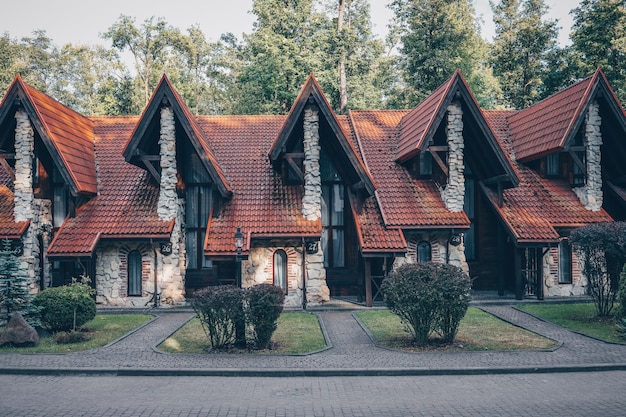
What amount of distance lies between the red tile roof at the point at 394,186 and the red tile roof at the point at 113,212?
344 inches

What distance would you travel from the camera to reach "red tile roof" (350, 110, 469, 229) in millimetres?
17750

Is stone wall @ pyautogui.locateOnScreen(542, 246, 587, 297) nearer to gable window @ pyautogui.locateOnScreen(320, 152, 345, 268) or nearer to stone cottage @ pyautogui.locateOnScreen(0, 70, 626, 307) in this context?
stone cottage @ pyautogui.locateOnScreen(0, 70, 626, 307)

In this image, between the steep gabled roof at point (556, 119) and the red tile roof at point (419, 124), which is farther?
the steep gabled roof at point (556, 119)

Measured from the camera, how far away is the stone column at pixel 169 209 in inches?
680

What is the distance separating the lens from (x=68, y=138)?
18781 mm

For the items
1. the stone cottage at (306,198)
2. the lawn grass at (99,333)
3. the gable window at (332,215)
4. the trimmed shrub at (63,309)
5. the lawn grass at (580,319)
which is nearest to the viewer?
the lawn grass at (99,333)

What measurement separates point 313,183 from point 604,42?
21720 millimetres

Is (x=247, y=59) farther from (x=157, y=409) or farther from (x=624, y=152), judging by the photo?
(x=157, y=409)

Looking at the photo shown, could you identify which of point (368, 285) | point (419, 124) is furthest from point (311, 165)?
point (419, 124)

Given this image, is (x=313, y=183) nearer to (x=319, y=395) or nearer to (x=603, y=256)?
(x=603, y=256)

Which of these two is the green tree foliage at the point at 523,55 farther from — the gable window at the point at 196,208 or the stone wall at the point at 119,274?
the stone wall at the point at 119,274

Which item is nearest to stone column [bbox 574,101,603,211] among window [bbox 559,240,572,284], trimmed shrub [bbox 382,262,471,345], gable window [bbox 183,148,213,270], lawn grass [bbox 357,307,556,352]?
window [bbox 559,240,572,284]

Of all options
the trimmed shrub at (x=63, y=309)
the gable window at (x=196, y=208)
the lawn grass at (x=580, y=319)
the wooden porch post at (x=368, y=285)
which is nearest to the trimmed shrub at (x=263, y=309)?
the trimmed shrub at (x=63, y=309)

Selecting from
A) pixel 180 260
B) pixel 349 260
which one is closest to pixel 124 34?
pixel 180 260
